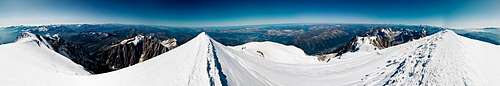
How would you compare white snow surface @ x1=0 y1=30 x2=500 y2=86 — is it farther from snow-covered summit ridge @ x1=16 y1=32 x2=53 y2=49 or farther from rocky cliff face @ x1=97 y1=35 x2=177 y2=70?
rocky cliff face @ x1=97 y1=35 x2=177 y2=70

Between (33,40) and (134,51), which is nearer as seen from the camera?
(33,40)

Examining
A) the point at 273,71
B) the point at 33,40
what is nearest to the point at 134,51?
the point at 33,40

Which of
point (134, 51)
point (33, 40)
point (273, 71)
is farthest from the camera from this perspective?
point (134, 51)

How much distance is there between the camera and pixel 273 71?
39.6 m

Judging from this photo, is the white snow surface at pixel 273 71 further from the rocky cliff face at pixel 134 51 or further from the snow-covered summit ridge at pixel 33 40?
the rocky cliff face at pixel 134 51

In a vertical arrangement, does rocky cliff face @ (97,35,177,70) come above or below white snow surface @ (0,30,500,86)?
below

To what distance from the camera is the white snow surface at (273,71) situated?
24.5 metres

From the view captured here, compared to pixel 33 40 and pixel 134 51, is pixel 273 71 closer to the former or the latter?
pixel 33 40


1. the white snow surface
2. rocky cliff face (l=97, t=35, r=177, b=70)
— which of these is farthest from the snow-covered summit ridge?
rocky cliff face (l=97, t=35, r=177, b=70)

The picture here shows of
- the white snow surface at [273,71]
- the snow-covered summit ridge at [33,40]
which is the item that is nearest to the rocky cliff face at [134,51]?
the snow-covered summit ridge at [33,40]

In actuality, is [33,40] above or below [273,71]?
above

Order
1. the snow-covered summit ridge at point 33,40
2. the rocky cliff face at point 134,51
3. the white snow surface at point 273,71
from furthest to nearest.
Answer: the rocky cliff face at point 134,51 < the snow-covered summit ridge at point 33,40 < the white snow surface at point 273,71

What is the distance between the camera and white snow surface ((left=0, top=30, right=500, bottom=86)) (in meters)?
24.5

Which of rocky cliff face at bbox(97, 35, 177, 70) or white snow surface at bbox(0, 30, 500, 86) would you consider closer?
white snow surface at bbox(0, 30, 500, 86)
